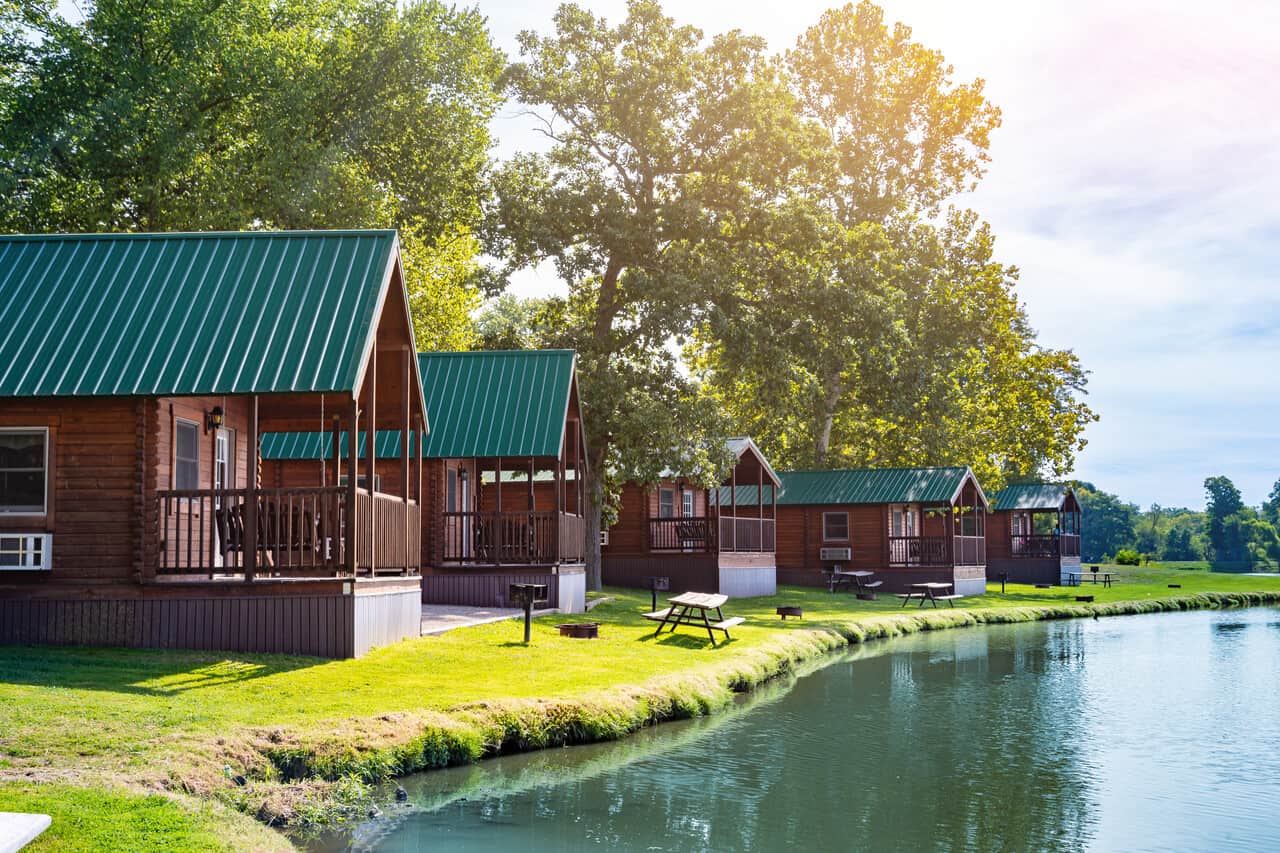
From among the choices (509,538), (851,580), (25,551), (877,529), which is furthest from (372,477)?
→ (877,529)

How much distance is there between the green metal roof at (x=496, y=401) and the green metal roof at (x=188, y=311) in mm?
7931

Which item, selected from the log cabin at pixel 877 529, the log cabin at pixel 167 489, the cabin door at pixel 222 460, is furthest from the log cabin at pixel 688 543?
the log cabin at pixel 167 489

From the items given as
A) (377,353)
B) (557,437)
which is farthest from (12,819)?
(557,437)

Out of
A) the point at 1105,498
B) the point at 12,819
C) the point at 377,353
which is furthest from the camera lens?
the point at 1105,498

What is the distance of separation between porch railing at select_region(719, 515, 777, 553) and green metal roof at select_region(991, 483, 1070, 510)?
18548 mm

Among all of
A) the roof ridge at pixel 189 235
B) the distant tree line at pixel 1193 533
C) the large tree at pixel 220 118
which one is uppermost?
the large tree at pixel 220 118

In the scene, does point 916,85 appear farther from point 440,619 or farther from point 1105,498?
point 1105,498

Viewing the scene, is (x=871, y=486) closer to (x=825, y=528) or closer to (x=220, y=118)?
(x=825, y=528)

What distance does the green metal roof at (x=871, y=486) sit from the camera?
44969 mm

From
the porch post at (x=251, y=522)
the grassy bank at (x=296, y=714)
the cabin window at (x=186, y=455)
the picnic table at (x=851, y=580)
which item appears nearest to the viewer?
the grassy bank at (x=296, y=714)

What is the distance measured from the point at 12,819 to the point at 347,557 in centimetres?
886

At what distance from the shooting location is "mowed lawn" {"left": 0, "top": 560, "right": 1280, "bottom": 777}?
1159 centimetres

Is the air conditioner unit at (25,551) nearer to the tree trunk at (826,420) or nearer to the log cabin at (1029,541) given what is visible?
the tree trunk at (826,420)

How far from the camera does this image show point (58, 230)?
34.2m
